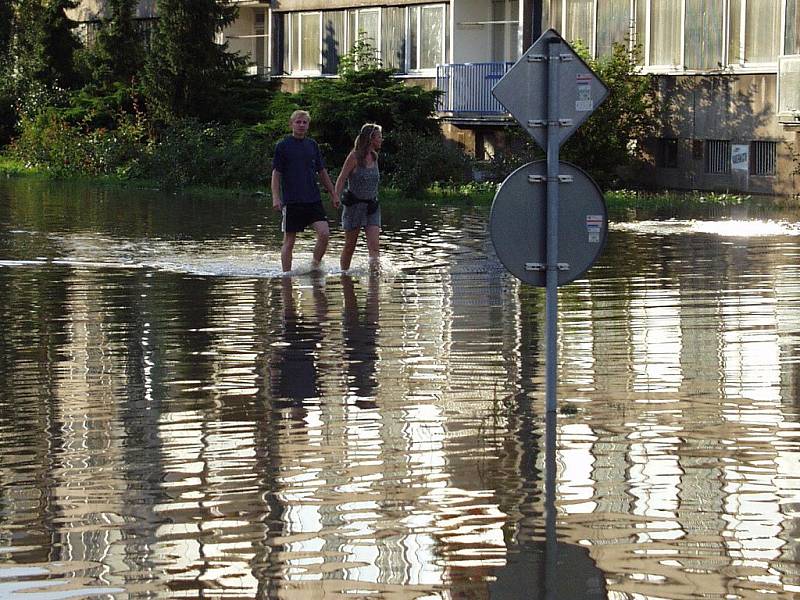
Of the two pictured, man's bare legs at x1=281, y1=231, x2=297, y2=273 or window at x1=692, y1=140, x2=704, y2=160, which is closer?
man's bare legs at x1=281, y1=231, x2=297, y2=273

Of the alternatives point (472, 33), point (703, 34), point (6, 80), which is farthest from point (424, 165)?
point (6, 80)

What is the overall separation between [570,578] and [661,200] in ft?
88.9

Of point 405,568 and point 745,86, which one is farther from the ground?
point 745,86

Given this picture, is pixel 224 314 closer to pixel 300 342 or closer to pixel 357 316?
pixel 357 316

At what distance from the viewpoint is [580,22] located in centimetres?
4059

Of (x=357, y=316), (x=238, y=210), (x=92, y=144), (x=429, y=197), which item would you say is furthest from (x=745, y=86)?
(x=357, y=316)

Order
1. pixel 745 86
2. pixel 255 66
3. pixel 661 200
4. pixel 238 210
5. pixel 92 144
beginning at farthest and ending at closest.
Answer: pixel 255 66 < pixel 92 144 < pixel 745 86 < pixel 661 200 < pixel 238 210

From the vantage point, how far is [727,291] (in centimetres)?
1677

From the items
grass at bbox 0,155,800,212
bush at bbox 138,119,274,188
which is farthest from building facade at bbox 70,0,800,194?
bush at bbox 138,119,274,188

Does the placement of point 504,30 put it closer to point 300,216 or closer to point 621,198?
point 621,198

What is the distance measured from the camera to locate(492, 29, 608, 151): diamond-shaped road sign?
29.1 ft

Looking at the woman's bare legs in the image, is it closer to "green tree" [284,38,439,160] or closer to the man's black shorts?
the man's black shorts

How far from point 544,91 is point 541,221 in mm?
652

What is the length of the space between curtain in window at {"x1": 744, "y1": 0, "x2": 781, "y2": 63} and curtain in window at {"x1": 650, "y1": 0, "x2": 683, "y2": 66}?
6.36 feet
